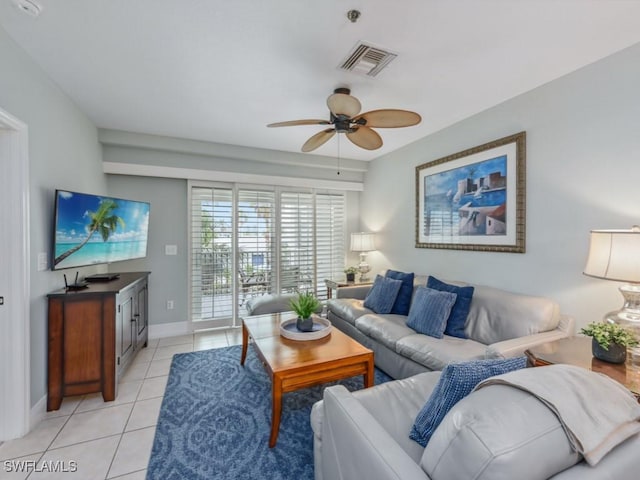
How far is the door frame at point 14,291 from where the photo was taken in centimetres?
189

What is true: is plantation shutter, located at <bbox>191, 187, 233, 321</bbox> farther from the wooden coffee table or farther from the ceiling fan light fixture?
the ceiling fan light fixture

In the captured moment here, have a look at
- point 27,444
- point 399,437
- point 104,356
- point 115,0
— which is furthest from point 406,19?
point 27,444

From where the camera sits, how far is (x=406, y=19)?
1.66 meters

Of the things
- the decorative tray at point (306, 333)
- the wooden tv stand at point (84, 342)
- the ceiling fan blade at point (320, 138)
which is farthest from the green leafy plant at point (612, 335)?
the wooden tv stand at point (84, 342)

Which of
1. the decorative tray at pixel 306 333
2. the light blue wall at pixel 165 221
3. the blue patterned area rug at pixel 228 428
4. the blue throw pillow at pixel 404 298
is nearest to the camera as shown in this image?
the blue patterned area rug at pixel 228 428

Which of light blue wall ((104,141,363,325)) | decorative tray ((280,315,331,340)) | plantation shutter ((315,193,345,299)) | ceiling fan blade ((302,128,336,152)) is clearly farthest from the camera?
plantation shutter ((315,193,345,299))

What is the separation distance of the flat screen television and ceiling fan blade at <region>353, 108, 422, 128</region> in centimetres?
247

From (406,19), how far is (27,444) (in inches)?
141

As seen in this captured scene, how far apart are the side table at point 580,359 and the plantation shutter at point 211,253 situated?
3580mm

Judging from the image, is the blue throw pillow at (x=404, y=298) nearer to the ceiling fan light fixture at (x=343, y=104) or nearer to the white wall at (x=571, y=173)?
the white wall at (x=571, y=173)

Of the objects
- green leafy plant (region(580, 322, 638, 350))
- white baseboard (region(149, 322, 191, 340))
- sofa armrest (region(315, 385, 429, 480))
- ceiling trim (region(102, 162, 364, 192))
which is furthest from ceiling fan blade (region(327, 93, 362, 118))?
white baseboard (region(149, 322, 191, 340))

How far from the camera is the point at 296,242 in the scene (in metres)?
4.57

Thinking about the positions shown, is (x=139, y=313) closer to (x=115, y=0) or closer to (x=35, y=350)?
(x=35, y=350)

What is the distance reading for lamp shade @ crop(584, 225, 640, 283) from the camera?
1606mm
